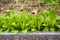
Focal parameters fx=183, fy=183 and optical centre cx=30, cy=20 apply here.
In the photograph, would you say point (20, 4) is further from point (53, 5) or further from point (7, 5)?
point (53, 5)

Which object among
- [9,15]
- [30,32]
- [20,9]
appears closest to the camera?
[30,32]

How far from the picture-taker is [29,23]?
117 inches

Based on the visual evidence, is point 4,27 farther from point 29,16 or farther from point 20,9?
point 20,9

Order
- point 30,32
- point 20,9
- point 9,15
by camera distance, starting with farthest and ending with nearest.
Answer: point 20,9 → point 9,15 → point 30,32

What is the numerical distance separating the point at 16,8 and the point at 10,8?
0.12 meters

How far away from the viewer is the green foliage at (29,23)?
295 cm

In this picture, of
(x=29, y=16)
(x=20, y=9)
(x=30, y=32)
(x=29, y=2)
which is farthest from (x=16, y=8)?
(x=30, y=32)

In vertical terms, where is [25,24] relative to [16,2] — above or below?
below

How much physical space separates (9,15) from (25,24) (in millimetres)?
363

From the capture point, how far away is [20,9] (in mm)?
3508

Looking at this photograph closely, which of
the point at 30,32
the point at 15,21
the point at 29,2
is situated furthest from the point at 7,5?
the point at 30,32

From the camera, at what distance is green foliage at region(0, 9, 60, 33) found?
116 inches

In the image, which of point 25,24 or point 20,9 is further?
point 20,9

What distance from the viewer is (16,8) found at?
3.52m
